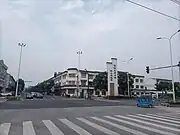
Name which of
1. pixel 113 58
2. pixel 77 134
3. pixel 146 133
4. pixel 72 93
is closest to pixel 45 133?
pixel 77 134

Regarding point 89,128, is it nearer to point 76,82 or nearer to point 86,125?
point 86,125

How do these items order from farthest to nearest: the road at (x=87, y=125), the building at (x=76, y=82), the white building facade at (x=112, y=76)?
the building at (x=76, y=82), the white building facade at (x=112, y=76), the road at (x=87, y=125)

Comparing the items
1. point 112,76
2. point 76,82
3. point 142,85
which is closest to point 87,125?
point 112,76

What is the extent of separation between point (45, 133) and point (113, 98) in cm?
4906

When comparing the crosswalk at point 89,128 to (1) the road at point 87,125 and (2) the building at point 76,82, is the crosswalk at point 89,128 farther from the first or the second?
(2) the building at point 76,82

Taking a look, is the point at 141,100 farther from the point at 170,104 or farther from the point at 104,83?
the point at 104,83

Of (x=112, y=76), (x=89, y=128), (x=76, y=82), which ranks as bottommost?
(x=89, y=128)

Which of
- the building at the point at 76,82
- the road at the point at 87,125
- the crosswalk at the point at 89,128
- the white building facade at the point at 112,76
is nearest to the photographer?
the crosswalk at the point at 89,128

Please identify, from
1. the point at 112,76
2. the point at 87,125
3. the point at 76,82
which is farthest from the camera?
the point at 76,82

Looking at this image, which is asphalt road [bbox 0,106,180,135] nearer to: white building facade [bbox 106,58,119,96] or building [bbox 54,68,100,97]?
white building facade [bbox 106,58,119,96]

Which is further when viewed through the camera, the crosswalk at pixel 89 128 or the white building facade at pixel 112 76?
the white building facade at pixel 112 76

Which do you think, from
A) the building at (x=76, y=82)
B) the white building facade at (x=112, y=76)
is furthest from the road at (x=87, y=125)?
the building at (x=76, y=82)

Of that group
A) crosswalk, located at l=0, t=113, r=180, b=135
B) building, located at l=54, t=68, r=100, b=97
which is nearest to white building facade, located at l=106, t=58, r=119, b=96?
building, located at l=54, t=68, r=100, b=97

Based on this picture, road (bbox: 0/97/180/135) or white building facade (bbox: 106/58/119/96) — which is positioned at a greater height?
white building facade (bbox: 106/58/119/96)
